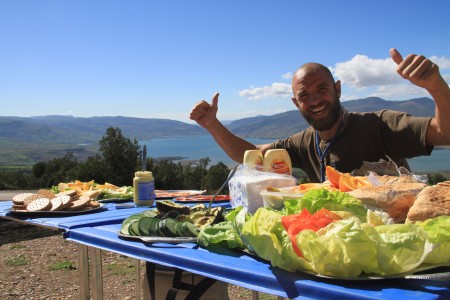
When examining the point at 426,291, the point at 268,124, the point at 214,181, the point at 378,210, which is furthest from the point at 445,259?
the point at 268,124

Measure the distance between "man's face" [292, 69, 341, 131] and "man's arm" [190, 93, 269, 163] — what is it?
768 mm

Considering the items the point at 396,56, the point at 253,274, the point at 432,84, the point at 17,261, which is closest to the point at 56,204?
the point at 253,274

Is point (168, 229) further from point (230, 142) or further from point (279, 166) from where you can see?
point (230, 142)

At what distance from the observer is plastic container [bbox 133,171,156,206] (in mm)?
2973

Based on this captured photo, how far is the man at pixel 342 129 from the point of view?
308 centimetres

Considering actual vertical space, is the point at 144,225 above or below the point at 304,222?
below

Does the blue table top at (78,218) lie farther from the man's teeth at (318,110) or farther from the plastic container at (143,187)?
the man's teeth at (318,110)

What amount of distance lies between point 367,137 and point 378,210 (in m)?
2.00

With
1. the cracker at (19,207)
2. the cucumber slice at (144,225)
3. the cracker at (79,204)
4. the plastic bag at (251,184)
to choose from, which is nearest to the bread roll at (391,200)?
the plastic bag at (251,184)

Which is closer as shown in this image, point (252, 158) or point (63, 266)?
point (252, 158)

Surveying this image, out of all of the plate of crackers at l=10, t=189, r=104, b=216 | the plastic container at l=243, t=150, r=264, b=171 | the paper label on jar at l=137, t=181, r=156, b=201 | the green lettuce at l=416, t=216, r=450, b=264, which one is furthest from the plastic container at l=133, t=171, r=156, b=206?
the green lettuce at l=416, t=216, r=450, b=264

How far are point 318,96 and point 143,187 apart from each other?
1.63 meters

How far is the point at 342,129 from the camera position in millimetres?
3482

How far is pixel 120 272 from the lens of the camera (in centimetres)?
699
